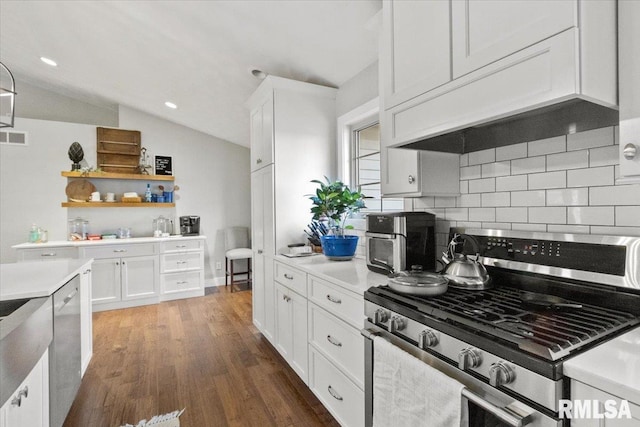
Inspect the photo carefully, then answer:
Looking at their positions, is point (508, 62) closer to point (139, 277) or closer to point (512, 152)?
point (512, 152)

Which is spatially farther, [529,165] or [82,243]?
[82,243]

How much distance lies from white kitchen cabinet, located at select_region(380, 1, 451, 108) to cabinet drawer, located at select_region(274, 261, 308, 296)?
4.11 ft

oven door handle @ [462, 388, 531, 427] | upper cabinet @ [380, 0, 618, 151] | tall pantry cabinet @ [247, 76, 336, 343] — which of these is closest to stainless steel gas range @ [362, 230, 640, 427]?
oven door handle @ [462, 388, 531, 427]

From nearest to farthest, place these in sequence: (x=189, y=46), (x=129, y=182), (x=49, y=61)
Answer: (x=189, y=46)
(x=49, y=61)
(x=129, y=182)

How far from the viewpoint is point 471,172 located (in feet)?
5.49

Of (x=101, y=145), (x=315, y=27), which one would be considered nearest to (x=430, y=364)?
(x=315, y=27)

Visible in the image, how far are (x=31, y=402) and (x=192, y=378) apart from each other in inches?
50.1

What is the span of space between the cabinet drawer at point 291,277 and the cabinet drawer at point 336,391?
0.40 meters

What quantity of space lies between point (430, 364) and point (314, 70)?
96.7 inches

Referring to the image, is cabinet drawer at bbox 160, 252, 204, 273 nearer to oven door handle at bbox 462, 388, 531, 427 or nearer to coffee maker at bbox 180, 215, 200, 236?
coffee maker at bbox 180, 215, 200, 236

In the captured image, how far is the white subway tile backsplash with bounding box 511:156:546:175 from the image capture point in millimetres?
1356

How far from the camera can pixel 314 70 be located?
276 cm

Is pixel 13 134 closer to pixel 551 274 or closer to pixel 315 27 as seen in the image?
pixel 315 27

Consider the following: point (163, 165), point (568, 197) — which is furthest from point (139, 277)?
point (568, 197)
